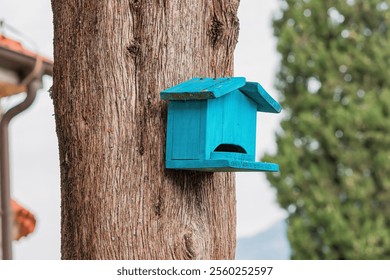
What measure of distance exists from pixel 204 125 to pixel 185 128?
0.06m

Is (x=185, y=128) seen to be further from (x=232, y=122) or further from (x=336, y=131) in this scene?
(x=336, y=131)

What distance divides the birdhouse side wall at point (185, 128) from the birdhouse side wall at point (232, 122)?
0.03 m

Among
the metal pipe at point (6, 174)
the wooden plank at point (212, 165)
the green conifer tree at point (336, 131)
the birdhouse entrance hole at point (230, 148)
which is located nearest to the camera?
the wooden plank at point (212, 165)

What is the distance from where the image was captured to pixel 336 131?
722 cm

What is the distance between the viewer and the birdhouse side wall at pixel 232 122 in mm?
2369

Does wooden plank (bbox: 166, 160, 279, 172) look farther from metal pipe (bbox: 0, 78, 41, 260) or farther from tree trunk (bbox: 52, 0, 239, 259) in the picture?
metal pipe (bbox: 0, 78, 41, 260)

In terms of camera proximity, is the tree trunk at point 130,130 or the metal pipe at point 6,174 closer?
the tree trunk at point 130,130

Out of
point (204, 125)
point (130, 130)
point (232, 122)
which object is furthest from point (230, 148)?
point (130, 130)

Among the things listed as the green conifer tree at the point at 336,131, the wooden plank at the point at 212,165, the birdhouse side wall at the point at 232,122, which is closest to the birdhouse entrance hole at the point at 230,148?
the birdhouse side wall at the point at 232,122

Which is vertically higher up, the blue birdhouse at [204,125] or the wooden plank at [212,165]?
the blue birdhouse at [204,125]

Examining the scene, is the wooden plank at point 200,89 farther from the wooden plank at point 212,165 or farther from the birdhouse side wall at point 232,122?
the wooden plank at point 212,165

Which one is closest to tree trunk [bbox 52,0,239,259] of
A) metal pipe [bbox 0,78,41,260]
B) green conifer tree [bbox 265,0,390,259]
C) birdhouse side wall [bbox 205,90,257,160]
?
birdhouse side wall [bbox 205,90,257,160]

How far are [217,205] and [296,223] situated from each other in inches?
187

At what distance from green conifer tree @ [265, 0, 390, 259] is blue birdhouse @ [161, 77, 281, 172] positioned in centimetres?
478
